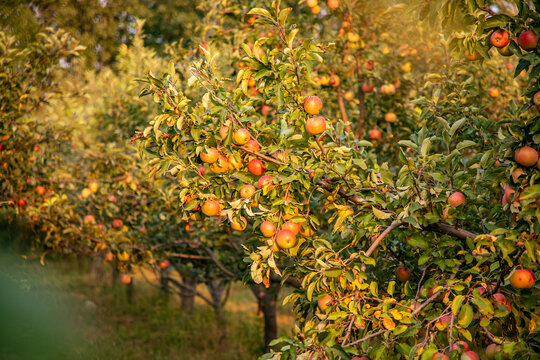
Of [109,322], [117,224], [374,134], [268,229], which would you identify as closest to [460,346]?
[268,229]

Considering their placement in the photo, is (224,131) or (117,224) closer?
(224,131)

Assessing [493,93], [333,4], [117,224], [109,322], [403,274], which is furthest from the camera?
[109,322]

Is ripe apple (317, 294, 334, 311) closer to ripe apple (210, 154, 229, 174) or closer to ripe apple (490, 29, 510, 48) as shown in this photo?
ripe apple (210, 154, 229, 174)

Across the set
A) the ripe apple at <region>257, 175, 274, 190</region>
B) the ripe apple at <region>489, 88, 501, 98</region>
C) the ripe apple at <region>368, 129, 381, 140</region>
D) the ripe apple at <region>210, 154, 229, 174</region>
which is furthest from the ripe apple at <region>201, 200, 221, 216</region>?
the ripe apple at <region>489, 88, 501, 98</region>

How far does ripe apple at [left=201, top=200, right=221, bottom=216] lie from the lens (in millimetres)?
1914

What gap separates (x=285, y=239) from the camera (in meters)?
1.77

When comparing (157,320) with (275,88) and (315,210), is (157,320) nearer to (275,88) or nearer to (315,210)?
(315,210)

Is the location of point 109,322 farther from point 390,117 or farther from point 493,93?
point 493,93

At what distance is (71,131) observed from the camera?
177 inches

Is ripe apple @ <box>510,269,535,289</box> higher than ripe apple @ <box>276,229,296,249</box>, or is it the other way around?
ripe apple @ <box>276,229,296,249</box>

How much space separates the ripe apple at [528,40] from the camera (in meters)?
1.58

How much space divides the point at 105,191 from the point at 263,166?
337 cm

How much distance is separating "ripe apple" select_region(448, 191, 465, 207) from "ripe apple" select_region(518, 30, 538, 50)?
63cm

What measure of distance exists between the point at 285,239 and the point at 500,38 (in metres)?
1.17
